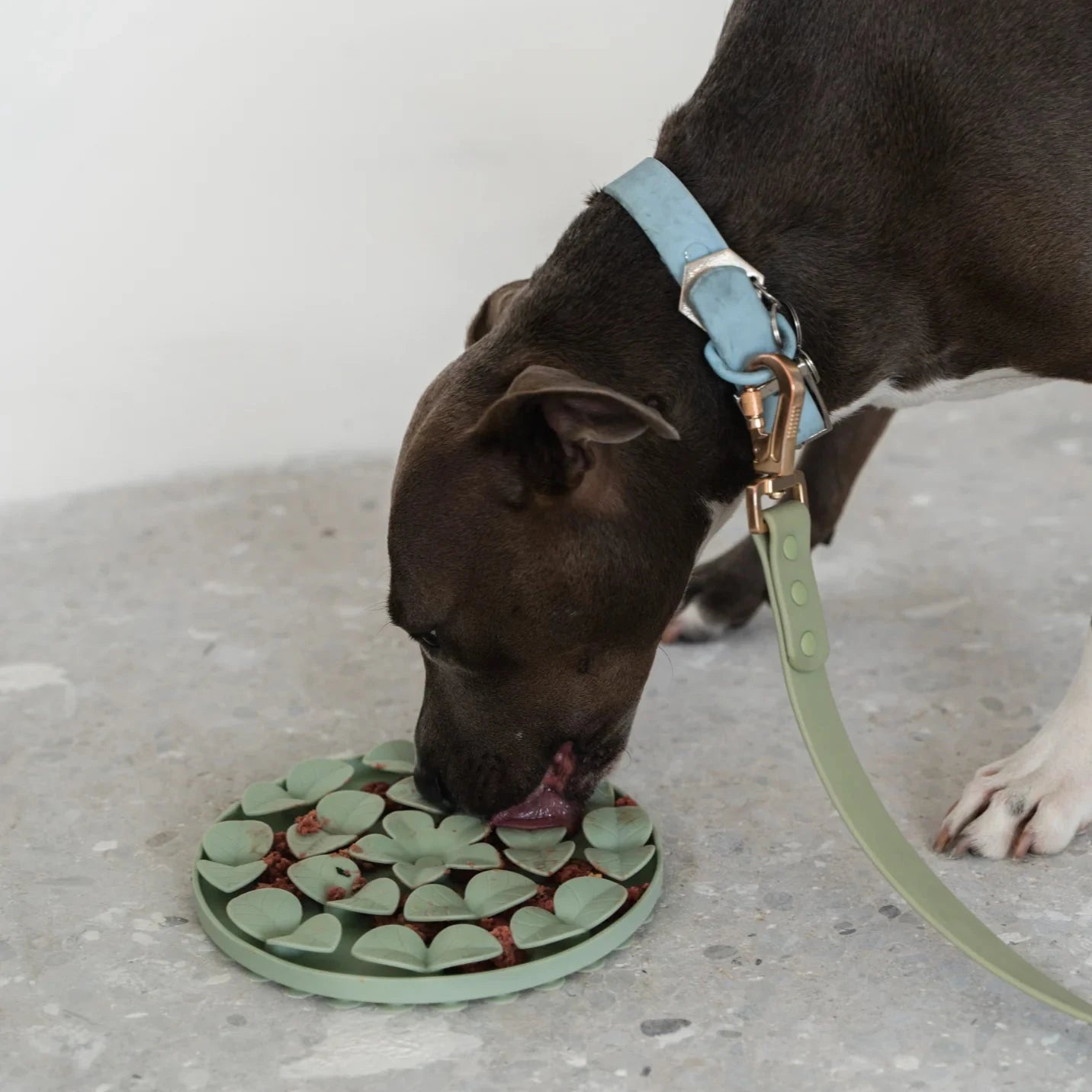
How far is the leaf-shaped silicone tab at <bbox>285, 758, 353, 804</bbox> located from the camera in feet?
7.70

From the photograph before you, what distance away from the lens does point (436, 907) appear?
2029mm

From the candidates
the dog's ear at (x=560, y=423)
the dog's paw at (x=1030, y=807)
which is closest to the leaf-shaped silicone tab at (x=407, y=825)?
the dog's ear at (x=560, y=423)

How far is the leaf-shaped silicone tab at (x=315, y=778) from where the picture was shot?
7.70 ft

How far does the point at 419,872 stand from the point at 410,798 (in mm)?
196

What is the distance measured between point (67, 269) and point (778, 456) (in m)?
2.55

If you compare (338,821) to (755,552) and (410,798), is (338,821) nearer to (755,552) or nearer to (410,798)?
(410,798)

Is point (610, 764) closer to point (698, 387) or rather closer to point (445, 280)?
point (698, 387)

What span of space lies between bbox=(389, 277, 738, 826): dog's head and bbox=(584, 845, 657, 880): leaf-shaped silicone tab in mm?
148


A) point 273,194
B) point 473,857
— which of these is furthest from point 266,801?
point 273,194

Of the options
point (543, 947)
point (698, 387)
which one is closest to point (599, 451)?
point (698, 387)

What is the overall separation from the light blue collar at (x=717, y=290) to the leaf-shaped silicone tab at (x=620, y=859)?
623mm

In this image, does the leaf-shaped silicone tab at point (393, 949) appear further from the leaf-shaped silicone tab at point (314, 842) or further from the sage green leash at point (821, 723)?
the sage green leash at point (821, 723)

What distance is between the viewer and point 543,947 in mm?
1993

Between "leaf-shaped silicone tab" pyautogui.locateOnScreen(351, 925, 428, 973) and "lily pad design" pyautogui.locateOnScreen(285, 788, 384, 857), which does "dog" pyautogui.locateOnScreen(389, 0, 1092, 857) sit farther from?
"leaf-shaped silicone tab" pyautogui.locateOnScreen(351, 925, 428, 973)
